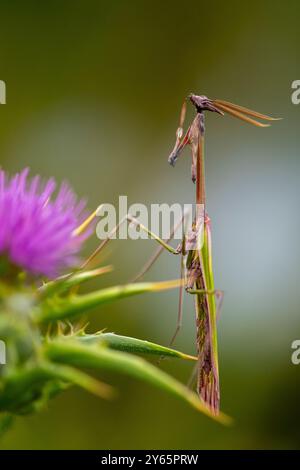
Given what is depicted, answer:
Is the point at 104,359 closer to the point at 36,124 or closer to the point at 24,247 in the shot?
the point at 24,247

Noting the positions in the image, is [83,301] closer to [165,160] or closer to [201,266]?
[201,266]

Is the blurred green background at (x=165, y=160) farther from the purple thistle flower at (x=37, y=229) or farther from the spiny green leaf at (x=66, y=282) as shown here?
the purple thistle flower at (x=37, y=229)

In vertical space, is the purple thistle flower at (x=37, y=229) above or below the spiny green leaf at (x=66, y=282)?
above

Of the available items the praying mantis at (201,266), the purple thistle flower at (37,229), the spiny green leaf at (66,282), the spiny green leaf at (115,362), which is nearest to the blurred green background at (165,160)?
the praying mantis at (201,266)

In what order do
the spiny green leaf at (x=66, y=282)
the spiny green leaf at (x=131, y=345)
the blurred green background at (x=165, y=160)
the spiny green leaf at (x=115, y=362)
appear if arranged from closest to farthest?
1. the spiny green leaf at (x=115, y=362)
2. the spiny green leaf at (x=66, y=282)
3. the spiny green leaf at (x=131, y=345)
4. the blurred green background at (x=165, y=160)

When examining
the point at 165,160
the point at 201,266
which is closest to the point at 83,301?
the point at 201,266

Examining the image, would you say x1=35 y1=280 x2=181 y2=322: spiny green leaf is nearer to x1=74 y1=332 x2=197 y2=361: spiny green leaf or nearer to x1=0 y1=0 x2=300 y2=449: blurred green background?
x1=74 y1=332 x2=197 y2=361: spiny green leaf

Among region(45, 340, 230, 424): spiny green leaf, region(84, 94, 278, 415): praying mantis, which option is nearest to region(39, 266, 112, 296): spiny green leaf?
region(45, 340, 230, 424): spiny green leaf
